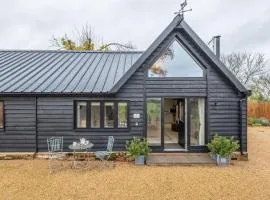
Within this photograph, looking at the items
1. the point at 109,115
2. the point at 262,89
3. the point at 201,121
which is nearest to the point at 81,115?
the point at 109,115

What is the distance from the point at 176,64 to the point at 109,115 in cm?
335

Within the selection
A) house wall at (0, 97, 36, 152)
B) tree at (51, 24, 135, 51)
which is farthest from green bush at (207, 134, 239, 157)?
tree at (51, 24, 135, 51)

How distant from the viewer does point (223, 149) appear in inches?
380

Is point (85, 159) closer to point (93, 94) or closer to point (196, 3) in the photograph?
point (93, 94)

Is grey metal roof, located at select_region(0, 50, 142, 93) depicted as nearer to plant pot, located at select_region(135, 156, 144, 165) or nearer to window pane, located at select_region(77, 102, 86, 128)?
window pane, located at select_region(77, 102, 86, 128)

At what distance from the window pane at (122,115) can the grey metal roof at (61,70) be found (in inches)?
34.5

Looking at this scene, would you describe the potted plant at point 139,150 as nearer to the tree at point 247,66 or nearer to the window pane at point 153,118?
the window pane at point 153,118

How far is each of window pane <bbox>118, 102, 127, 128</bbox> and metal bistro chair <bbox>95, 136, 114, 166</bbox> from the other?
682 millimetres

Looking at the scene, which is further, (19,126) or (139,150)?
(19,126)

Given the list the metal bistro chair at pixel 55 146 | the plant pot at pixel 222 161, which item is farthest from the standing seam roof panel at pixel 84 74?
the plant pot at pixel 222 161

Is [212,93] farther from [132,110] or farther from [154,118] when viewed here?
[132,110]

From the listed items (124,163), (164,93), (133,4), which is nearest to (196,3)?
(133,4)

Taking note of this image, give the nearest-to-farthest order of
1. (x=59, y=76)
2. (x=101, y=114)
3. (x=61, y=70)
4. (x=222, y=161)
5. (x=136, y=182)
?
(x=136, y=182) → (x=222, y=161) → (x=101, y=114) → (x=59, y=76) → (x=61, y=70)

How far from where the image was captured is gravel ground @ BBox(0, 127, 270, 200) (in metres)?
6.83
